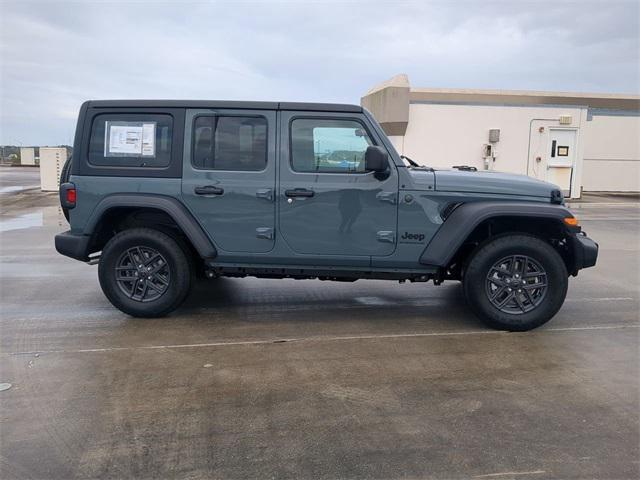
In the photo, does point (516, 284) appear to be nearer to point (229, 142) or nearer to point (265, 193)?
point (265, 193)

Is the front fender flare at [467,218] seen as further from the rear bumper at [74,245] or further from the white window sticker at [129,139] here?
the rear bumper at [74,245]

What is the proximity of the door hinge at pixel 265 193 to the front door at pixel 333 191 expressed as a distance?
8 cm

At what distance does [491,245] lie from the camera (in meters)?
4.99

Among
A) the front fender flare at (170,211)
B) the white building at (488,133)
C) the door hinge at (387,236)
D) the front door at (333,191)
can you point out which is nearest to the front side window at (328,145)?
the front door at (333,191)

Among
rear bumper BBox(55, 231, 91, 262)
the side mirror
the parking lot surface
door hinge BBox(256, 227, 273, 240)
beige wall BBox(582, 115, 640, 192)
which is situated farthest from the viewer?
beige wall BBox(582, 115, 640, 192)

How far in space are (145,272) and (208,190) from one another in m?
0.99

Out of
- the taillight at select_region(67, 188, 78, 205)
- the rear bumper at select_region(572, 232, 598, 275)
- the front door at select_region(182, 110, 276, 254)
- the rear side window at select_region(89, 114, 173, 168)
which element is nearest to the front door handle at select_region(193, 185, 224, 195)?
the front door at select_region(182, 110, 276, 254)

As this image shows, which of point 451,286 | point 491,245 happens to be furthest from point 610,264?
point 491,245

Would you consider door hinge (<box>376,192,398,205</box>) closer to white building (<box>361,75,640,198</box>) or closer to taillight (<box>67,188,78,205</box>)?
taillight (<box>67,188,78,205</box>)

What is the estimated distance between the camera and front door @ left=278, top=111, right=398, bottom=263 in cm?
499

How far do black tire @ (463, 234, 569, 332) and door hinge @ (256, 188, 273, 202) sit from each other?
1.87 meters

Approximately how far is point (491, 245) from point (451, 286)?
189cm

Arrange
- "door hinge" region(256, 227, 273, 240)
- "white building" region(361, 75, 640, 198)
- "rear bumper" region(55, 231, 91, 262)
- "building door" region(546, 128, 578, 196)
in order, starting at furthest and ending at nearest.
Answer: "building door" region(546, 128, 578, 196)
"white building" region(361, 75, 640, 198)
"rear bumper" region(55, 231, 91, 262)
"door hinge" region(256, 227, 273, 240)

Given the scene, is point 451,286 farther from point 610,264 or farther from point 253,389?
point 253,389
